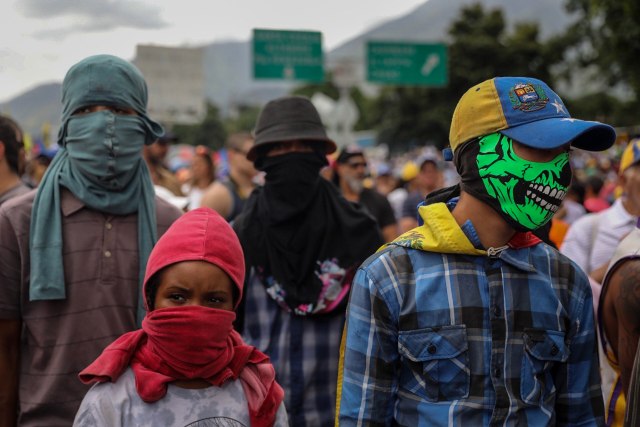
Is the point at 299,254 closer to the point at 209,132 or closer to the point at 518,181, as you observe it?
the point at 518,181

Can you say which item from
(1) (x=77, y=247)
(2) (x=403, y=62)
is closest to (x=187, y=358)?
(1) (x=77, y=247)

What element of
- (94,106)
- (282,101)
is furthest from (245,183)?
(94,106)

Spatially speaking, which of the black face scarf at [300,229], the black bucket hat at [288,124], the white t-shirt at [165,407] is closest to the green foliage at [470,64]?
the black bucket hat at [288,124]

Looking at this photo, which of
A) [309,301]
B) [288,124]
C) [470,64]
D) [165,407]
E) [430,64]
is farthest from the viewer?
[470,64]

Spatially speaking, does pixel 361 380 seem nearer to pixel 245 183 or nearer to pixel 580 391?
pixel 580 391

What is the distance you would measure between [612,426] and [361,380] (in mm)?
1448

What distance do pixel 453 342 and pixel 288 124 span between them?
1674mm

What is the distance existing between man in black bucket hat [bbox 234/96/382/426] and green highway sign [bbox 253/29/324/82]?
1591 cm

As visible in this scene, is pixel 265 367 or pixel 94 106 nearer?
pixel 265 367

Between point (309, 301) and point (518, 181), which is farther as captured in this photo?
point (309, 301)

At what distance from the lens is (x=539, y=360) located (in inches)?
85.4

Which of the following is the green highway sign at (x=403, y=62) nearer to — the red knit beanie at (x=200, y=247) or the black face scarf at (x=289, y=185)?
the black face scarf at (x=289, y=185)

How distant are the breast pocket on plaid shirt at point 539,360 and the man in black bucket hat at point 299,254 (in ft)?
3.96

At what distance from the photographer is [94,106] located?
2990 millimetres
